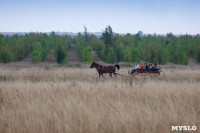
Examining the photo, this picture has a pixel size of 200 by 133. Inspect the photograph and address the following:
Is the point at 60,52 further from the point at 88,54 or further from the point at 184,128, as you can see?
the point at 184,128

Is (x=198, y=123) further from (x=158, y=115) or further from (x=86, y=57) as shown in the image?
(x=86, y=57)

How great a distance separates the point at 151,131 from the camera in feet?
11.5

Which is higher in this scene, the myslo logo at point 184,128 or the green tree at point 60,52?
the green tree at point 60,52

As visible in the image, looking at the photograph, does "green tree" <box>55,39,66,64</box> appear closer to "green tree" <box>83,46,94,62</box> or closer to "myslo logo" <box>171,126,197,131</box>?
"green tree" <box>83,46,94,62</box>

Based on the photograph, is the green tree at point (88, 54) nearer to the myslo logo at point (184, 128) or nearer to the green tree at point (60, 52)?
the green tree at point (60, 52)

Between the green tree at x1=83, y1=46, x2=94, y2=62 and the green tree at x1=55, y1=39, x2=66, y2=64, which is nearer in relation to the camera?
the green tree at x1=55, y1=39, x2=66, y2=64

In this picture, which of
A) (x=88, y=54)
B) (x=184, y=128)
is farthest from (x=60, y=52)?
(x=184, y=128)

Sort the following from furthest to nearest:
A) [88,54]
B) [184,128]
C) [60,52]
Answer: [88,54] → [60,52] → [184,128]

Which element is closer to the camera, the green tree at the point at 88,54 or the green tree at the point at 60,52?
the green tree at the point at 60,52

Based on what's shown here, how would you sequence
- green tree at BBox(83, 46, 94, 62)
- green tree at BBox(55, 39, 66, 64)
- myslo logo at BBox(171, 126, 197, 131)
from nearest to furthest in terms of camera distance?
myslo logo at BBox(171, 126, 197, 131) < green tree at BBox(55, 39, 66, 64) < green tree at BBox(83, 46, 94, 62)

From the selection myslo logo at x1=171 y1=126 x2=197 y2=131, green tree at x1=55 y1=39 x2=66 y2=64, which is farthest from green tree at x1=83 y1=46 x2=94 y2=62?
myslo logo at x1=171 y1=126 x2=197 y2=131

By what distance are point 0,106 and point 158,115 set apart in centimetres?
405

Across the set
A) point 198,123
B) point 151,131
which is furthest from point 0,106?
point 198,123

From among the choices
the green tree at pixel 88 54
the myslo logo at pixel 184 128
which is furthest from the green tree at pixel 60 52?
the myslo logo at pixel 184 128
